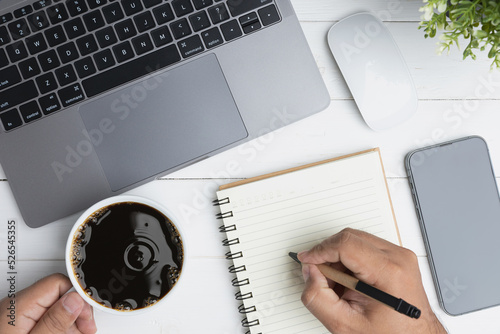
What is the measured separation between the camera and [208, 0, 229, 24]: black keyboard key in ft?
2.17

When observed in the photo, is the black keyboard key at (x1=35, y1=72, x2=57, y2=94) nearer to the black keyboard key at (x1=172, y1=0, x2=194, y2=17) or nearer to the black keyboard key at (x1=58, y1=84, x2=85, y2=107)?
the black keyboard key at (x1=58, y1=84, x2=85, y2=107)

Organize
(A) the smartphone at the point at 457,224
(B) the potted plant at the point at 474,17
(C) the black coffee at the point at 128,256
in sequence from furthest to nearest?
(A) the smartphone at the point at 457,224 < (C) the black coffee at the point at 128,256 < (B) the potted plant at the point at 474,17

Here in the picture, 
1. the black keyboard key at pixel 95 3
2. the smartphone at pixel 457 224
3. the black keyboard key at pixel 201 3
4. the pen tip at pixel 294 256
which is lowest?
the smartphone at pixel 457 224

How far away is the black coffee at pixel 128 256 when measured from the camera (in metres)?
0.62

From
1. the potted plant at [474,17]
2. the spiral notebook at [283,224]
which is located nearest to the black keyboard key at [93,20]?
the spiral notebook at [283,224]

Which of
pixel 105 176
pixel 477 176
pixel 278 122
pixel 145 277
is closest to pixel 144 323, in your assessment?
pixel 145 277

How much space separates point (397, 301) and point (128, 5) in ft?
1.93

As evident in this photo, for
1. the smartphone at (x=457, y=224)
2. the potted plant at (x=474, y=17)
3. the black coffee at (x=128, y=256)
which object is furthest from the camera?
the smartphone at (x=457, y=224)

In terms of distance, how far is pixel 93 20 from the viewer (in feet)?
2.12

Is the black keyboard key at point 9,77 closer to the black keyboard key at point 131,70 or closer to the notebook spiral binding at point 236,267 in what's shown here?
the black keyboard key at point 131,70

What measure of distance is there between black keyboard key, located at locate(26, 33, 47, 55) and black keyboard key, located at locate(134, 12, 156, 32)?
0.48ft

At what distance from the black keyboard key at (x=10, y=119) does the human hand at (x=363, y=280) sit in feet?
1.60

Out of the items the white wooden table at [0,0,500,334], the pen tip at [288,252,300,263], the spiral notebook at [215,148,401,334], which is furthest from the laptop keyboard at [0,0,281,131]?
the pen tip at [288,252,300,263]

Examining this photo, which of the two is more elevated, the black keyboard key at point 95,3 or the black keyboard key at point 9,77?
the black keyboard key at point 95,3
